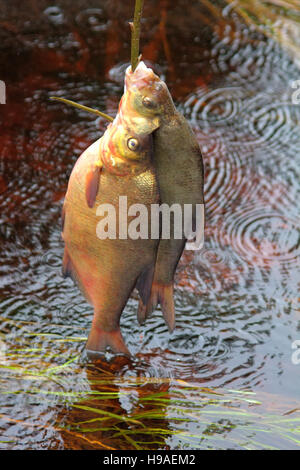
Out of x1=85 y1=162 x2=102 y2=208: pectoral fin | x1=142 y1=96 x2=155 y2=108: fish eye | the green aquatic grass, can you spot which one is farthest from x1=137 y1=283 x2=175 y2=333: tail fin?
x1=142 y1=96 x2=155 y2=108: fish eye

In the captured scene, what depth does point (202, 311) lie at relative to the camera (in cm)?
462

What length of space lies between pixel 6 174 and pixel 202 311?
5.95ft

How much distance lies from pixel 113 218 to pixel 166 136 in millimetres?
410

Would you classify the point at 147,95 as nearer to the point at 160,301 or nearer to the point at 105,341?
the point at 160,301

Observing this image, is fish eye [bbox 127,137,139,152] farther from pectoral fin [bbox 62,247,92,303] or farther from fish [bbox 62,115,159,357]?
pectoral fin [bbox 62,247,92,303]

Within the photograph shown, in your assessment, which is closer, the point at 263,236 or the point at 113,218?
the point at 113,218

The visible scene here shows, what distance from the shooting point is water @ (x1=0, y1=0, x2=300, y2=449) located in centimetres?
398

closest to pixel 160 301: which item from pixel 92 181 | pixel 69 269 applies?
pixel 69 269

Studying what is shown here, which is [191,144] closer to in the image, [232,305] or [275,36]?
[232,305]

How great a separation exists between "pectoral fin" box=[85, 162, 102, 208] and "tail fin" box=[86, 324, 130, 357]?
799mm

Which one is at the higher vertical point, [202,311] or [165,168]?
[165,168]

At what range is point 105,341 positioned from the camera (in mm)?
3873

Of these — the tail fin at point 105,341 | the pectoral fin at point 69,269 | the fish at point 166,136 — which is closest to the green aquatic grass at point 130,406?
the tail fin at point 105,341

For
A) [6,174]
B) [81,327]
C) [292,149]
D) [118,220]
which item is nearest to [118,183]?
[118,220]
